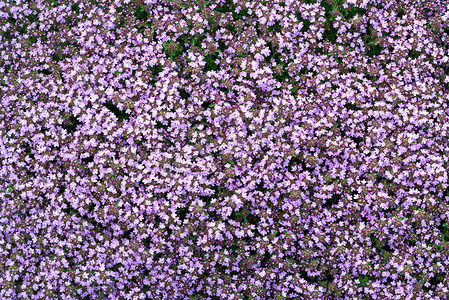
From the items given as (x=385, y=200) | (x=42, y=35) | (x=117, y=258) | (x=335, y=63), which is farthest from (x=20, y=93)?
(x=385, y=200)

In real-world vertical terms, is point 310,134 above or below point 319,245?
above

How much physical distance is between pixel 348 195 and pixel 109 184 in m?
2.60

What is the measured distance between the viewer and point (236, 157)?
546 cm

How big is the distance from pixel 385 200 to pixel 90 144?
3.30 metres

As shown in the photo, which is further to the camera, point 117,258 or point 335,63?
point 335,63

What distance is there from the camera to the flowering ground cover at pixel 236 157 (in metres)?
5.30

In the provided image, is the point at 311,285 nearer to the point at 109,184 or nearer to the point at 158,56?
the point at 109,184

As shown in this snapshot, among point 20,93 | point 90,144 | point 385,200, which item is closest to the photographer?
point 385,200

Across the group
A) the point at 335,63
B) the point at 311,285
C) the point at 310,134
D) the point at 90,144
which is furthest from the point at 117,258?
the point at 335,63

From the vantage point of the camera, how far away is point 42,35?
646 cm

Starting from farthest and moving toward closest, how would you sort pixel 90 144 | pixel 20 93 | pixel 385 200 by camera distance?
1. pixel 20 93
2. pixel 90 144
3. pixel 385 200

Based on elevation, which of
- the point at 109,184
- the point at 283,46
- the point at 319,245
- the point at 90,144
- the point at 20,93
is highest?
the point at 283,46

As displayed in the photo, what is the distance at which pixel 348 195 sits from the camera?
17.4 ft

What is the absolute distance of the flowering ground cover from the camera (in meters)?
5.30
